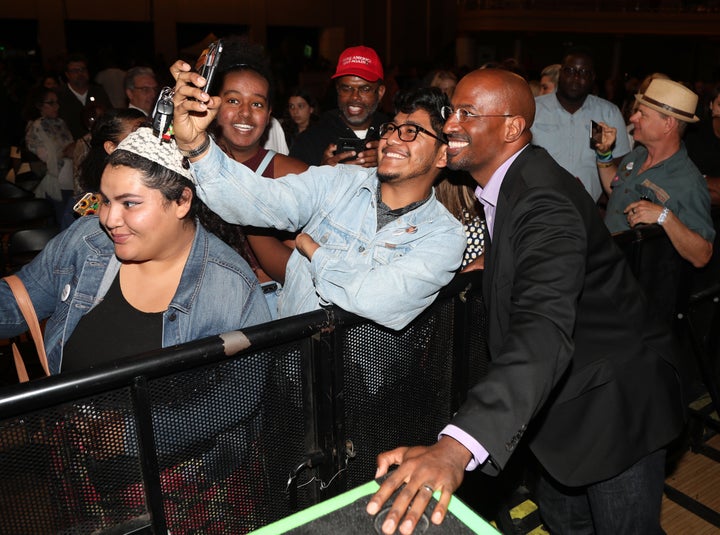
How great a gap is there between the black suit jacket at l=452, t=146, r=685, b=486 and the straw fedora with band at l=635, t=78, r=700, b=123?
1680mm

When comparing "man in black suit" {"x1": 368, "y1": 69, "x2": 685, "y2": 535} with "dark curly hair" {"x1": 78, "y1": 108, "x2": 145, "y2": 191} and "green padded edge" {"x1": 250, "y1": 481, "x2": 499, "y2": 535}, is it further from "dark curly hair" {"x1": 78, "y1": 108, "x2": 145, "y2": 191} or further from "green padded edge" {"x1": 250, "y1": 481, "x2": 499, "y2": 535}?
"dark curly hair" {"x1": 78, "y1": 108, "x2": 145, "y2": 191}

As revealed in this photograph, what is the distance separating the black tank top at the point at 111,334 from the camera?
2.01 metres

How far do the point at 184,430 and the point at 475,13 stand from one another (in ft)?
83.2

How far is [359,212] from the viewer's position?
2.35m

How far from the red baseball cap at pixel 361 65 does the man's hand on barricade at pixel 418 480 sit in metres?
3.12

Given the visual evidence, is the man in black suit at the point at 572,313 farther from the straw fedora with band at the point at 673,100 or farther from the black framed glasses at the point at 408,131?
the straw fedora with band at the point at 673,100

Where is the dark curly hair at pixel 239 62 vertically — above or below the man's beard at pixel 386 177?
above

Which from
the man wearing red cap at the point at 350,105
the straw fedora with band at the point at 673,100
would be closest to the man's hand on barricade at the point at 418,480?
the straw fedora with band at the point at 673,100

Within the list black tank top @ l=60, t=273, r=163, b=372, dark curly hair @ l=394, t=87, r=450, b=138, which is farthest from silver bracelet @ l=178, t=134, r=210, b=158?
dark curly hair @ l=394, t=87, r=450, b=138

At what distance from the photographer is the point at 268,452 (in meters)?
1.88

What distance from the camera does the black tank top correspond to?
2014 millimetres

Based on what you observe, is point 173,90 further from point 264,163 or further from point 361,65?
point 361,65

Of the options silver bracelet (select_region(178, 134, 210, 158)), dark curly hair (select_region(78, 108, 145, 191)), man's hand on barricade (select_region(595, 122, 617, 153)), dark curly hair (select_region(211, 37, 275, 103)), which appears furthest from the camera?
man's hand on barricade (select_region(595, 122, 617, 153))

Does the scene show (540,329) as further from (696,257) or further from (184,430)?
(696,257)
